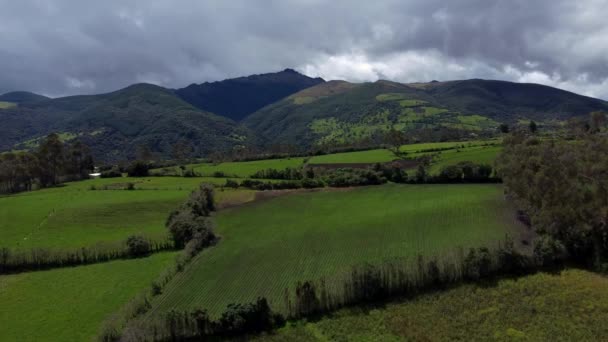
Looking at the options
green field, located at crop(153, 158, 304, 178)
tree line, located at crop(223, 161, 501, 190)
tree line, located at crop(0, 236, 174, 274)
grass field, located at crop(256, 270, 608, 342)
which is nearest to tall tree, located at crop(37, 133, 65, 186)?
green field, located at crop(153, 158, 304, 178)

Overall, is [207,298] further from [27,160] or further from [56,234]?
[27,160]

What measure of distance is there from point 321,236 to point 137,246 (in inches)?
1227

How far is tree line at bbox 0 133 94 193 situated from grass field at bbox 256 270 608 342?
390ft

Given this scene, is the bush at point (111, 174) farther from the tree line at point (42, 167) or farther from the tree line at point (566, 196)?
the tree line at point (566, 196)

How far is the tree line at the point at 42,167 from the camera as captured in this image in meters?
117

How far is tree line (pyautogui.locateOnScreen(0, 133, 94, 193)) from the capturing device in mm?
116688

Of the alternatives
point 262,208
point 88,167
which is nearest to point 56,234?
point 262,208

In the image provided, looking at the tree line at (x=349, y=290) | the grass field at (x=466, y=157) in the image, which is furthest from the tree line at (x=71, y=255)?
the grass field at (x=466, y=157)

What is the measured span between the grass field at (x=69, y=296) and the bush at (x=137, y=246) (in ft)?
9.37

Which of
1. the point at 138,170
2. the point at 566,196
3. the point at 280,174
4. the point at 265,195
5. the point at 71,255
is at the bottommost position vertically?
the point at 71,255

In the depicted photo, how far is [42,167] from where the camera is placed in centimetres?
12331

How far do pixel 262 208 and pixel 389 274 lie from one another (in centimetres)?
4429

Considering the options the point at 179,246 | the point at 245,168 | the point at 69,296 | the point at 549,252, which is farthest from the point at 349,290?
the point at 245,168

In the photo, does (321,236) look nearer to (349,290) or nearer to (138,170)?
(349,290)
